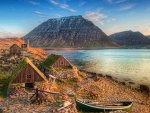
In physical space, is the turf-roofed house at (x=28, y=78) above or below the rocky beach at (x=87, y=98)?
above

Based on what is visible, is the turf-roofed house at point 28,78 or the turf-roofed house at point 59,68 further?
the turf-roofed house at point 59,68

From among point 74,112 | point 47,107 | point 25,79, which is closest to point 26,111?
point 47,107

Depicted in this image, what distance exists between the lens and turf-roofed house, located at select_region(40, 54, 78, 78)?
48969mm

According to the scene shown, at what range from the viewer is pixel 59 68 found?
5175 centimetres

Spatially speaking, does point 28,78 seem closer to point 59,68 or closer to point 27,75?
point 27,75

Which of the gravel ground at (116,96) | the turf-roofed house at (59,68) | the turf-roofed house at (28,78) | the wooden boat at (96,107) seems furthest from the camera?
the turf-roofed house at (59,68)

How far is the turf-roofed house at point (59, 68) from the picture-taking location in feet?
161

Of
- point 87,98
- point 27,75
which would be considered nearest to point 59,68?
point 27,75

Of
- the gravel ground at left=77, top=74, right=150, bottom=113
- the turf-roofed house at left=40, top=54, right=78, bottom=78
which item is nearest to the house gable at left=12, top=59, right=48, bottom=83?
the gravel ground at left=77, top=74, right=150, bottom=113

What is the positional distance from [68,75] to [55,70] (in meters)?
3.20

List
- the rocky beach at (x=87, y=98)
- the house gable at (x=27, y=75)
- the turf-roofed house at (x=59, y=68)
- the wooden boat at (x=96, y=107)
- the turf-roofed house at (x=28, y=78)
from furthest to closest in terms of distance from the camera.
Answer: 1. the turf-roofed house at (x=59, y=68)
2. the house gable at (x=27, y=75)
3. the turf-roofed house at (x=28, y=78)
4. the wooden boat at (x=96, y=107)
5. the rocky beach at (x=87, y=98)

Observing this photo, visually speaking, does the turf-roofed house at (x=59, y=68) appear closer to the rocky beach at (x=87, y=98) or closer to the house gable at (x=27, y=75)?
the rocky beach at (x=87, y=98)

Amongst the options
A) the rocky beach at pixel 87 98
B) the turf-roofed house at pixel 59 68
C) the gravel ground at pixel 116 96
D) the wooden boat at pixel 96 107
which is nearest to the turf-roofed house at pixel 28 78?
the rocky beach at pixel 87 98

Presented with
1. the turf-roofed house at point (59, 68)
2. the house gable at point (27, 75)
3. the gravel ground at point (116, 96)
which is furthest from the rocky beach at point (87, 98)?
the turf-roofed house at point (59, 68)
